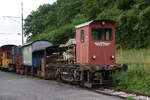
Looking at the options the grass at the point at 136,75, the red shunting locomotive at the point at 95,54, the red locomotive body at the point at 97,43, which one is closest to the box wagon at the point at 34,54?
the red shunting locomotive at the point at 95,54

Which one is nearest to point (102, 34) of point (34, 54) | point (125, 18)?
point (34, 54)

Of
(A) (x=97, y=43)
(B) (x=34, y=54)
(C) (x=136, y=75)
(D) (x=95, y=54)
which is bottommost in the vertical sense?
(C) (x=136, y=75)

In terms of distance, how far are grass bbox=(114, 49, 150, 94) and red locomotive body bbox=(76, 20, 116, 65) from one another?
3.84 ft

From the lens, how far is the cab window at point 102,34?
Result: 13453 millimetres

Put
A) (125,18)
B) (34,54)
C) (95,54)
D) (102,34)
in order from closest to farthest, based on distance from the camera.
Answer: (95,54), (102,34), (34,54), (125,18)

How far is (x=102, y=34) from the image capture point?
13.6 m

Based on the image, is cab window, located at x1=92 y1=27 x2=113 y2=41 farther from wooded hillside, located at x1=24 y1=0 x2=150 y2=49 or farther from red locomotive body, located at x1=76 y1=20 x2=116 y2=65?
wooded hillside, located at x1=24 y1=0 x2=150 y2=49

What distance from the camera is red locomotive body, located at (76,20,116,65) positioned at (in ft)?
43.7

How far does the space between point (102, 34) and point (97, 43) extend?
60 centimetres

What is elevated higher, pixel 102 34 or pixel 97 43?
pixel 102 34

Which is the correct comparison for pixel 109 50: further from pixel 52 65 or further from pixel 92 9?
pixel 92 9

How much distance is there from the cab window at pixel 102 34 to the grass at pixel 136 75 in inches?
82.3

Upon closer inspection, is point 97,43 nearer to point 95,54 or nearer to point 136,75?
point 95,54

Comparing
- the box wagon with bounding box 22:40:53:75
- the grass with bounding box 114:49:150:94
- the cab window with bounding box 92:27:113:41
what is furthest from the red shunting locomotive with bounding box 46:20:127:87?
the box wagon with bounding box 22:40:53:75
